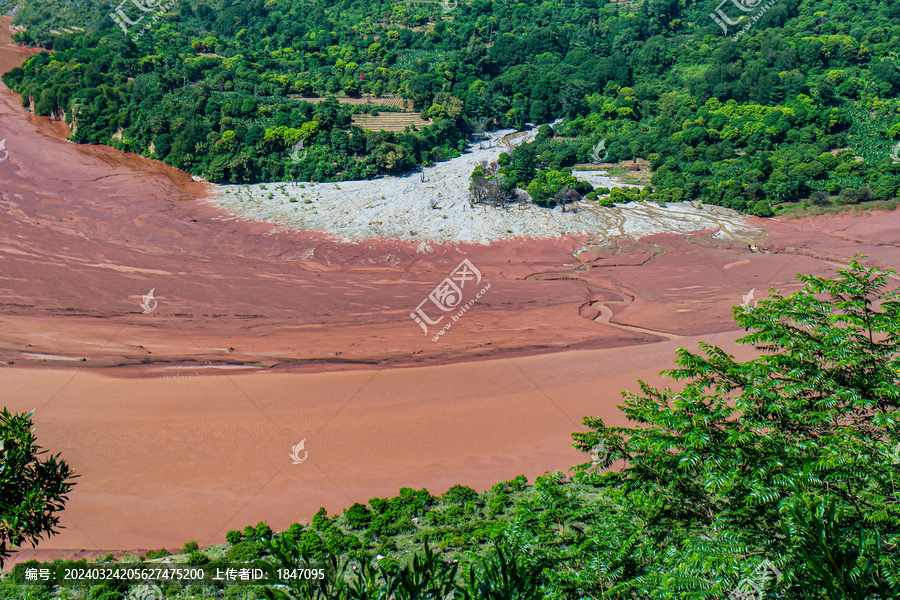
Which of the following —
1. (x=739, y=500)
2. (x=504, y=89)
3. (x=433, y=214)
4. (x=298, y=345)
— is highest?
(x=504, y=89)

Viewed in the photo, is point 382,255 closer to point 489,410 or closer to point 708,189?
point 489,410

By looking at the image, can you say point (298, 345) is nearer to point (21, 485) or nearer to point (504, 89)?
point (21, 485)

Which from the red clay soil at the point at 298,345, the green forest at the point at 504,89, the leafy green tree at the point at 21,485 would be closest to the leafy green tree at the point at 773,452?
the red clay soil at the point at 298,345

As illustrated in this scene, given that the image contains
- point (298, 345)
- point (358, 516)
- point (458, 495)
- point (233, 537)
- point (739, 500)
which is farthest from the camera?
point (298, 345)

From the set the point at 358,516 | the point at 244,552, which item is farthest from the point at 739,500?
the point at 244,552

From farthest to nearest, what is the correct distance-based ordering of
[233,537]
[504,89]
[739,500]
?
1. [504,89]
2. [233,537]
3. [739,500]

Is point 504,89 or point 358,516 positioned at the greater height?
point 504,89

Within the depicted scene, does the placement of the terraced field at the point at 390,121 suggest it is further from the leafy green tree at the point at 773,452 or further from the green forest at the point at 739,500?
the leafy green tree at the point at 773,452

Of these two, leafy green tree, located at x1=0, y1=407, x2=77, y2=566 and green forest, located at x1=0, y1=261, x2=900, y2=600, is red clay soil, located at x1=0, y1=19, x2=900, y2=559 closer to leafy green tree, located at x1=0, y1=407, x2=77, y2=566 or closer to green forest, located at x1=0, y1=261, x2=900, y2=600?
green forest, located at x1=0, y1=261, x2=900, y2=600
